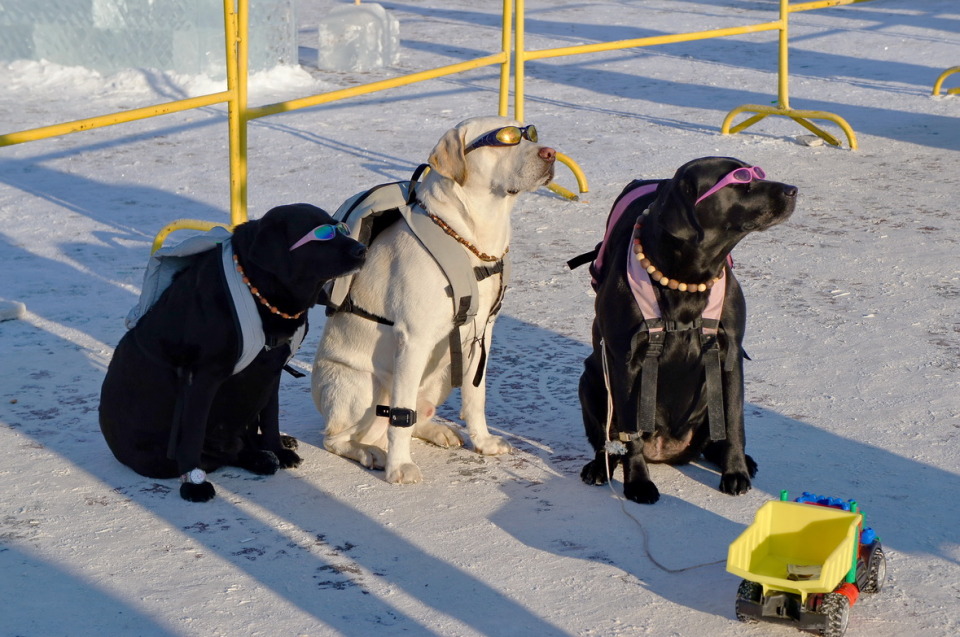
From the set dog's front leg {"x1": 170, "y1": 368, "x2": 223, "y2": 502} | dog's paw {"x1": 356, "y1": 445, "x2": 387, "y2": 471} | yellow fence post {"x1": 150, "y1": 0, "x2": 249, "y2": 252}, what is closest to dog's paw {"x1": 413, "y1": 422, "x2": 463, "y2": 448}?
dog's paw {"x1": 356, "y1": 445, "x2": 387, "y2": 471}

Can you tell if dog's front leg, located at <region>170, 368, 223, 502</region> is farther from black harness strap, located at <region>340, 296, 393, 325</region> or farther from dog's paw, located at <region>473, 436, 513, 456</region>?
dog's paw, located at <region>473, 436, 513, 456</region>

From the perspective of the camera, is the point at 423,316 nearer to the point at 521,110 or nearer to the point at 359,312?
the point at 359,312

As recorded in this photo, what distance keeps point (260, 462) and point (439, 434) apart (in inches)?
24.6

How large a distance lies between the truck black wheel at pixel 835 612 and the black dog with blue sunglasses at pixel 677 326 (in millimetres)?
828

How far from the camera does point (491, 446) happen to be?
3955mm

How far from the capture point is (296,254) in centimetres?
344

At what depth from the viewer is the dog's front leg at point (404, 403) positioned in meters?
3.69

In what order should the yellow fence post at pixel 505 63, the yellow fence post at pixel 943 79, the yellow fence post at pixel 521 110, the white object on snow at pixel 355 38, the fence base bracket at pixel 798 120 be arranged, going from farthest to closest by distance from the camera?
the white object on snow at pixel 355 38
the yellow fence post at pixel 943 79
the fence base bracket at pixel 798 120
the yellow fence post at pixel 505 63
the yellow fence post at pixel 521 110

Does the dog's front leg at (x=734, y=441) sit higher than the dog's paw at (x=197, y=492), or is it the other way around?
the dog's front leg at (x=734, y=441)

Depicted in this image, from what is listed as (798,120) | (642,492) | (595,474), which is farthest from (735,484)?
(798,120)

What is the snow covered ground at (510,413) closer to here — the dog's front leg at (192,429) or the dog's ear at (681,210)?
the dog's front leg at (192,429)

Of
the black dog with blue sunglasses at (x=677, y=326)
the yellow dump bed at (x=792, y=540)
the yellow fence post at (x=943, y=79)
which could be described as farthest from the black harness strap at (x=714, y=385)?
the yellow fence post at (x=943, y=79)

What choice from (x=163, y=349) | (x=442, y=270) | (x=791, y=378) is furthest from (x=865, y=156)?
(x=163, y=349)

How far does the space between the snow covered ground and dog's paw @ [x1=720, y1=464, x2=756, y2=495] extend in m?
0.03
